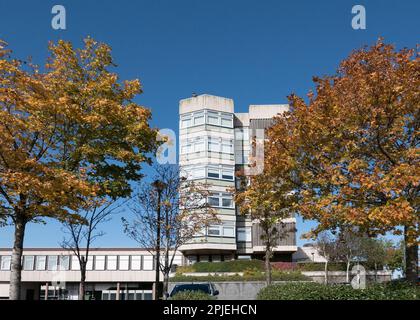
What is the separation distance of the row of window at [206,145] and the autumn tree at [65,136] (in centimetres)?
2915

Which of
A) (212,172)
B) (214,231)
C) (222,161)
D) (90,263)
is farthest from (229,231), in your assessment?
(90,263)

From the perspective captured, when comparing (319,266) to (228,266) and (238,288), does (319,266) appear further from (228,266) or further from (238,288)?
(238,288)

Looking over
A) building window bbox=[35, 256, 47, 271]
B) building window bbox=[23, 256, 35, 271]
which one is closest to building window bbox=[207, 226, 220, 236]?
building window bbox=[35, 256, 47, 271]

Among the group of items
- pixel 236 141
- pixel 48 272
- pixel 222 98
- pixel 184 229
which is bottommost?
pixel 48 272

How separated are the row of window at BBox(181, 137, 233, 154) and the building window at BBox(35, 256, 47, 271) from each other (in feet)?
70.6

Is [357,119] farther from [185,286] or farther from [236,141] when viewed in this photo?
[236,141]

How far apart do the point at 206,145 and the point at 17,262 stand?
1315 inches

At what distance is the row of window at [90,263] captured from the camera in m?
53.4

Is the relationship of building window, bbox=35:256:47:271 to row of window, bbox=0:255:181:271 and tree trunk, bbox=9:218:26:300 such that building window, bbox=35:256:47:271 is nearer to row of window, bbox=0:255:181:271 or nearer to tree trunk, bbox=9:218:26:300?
row of window, bbox=0:255:181:271

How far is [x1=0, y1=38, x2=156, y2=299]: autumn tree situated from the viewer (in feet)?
48.3
